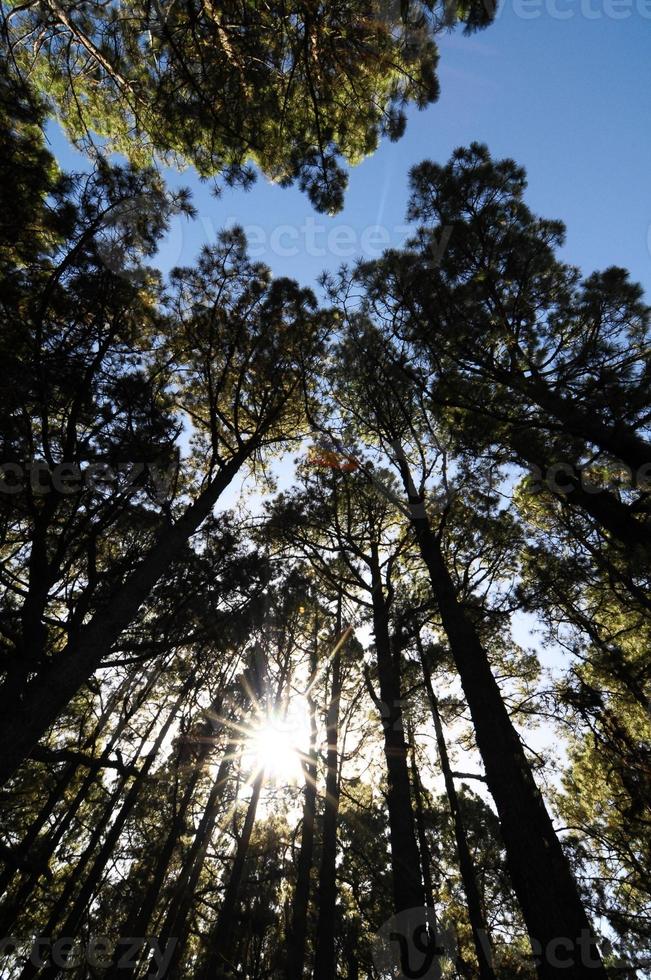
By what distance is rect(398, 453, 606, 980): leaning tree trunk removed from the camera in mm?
3236

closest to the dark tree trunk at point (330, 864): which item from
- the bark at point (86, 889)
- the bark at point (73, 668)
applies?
the bark at point (86, 889)

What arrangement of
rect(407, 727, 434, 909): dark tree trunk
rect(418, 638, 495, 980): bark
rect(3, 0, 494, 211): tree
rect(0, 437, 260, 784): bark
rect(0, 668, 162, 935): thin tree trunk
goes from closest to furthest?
1. rect(0, 437, 260, 784): bark
2. rect(3, 0, 494, 211): tree
3. rect(418, 638, 495, 980): bark
4. rect(0, 668, 162, 935): thin tree trunk
5. rect(407, 727, 434, 909): dark tree trunk

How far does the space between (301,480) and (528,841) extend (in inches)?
276

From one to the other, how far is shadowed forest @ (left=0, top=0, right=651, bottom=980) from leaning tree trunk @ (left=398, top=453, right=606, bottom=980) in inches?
1.0

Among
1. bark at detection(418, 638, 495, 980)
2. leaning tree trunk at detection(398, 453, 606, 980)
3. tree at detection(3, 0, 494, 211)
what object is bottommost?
leaning tree trunk at detection(398, 453, 606, 980)

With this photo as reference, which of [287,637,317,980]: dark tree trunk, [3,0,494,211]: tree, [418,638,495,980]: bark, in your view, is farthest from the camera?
[287,637,317,980]: dark tree trunk

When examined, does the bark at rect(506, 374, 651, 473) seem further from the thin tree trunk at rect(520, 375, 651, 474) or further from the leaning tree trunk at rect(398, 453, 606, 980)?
the leaning tree trunk at rect(398, 453, 606, 980)

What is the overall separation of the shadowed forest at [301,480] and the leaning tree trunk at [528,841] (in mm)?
26

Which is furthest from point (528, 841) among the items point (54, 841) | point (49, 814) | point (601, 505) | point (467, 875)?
point (49, 814)

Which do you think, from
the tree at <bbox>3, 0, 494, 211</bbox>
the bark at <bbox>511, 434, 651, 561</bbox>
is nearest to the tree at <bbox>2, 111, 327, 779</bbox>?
the tree at <bbox>3, 0, 494, 211</bbox>

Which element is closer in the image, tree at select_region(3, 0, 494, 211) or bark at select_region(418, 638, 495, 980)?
tree at select_region(3, 0, 494, 211)

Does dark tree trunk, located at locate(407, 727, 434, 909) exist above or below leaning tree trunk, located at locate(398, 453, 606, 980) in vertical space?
above

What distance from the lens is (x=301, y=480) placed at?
374 inches

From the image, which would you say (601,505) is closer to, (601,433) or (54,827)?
(601,433)
